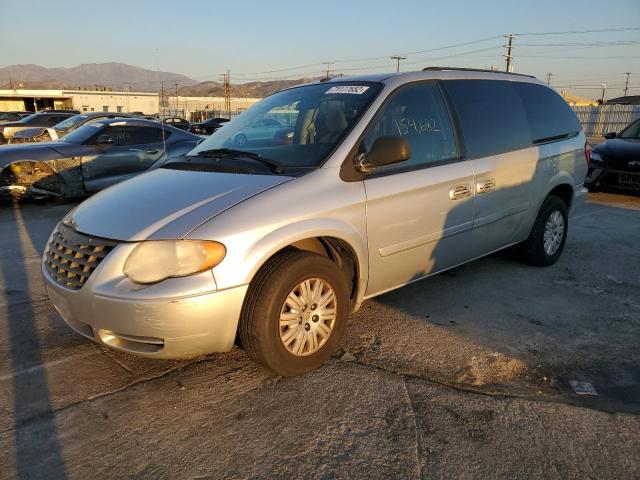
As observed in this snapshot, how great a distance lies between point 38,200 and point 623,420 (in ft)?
30.9

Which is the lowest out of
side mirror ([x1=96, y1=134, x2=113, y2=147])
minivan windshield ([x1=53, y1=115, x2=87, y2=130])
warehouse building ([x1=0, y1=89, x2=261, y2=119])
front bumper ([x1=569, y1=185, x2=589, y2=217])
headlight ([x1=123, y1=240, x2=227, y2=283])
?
front bumper ([x1=569, y1=185, x2=589, y2=217])

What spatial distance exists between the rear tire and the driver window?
1545 mm

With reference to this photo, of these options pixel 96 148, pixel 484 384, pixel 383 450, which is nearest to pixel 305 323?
pixel 383 450

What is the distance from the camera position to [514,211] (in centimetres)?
439

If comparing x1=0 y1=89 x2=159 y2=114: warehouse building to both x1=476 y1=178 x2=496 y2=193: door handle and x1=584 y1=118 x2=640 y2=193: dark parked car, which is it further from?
x1=476 y1=178 x2=496 y2=193: door handle

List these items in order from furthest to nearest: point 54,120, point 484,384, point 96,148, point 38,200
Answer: point 54,120
point 38,200
point 96,148
point 484,384

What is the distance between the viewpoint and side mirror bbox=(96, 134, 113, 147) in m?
8.37

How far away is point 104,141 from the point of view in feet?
27.6

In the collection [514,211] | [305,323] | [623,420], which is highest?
[514,211]

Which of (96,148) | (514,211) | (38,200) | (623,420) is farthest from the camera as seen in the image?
(38,200)

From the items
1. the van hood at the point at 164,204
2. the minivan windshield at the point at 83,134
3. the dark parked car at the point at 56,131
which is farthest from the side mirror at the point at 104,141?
the van hood at the point at 164,204

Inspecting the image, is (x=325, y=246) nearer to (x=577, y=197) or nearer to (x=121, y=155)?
(x=577, y=197)

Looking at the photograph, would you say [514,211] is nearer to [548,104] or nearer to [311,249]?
[548,104]

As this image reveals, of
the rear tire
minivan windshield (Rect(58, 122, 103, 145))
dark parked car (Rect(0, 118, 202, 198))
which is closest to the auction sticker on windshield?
the rear tire
